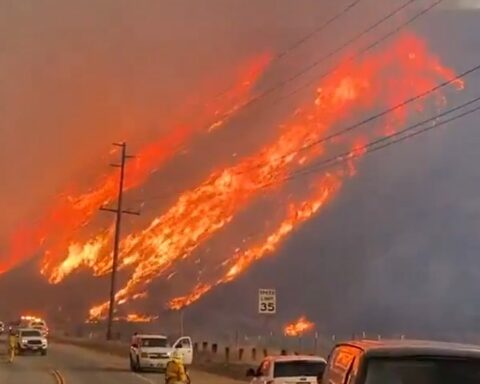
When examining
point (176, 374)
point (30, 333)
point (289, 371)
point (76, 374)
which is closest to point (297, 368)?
point (289, 371)

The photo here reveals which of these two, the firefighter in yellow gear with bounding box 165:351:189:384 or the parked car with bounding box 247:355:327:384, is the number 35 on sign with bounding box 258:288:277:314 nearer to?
the parked car with bounding box 247:355:327:384

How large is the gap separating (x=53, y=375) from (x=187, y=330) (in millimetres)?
70035

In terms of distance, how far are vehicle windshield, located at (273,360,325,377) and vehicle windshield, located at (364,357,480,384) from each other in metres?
13.3

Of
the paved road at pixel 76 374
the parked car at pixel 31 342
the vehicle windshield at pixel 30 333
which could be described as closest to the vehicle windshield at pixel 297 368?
the paved road at pixel 76 374

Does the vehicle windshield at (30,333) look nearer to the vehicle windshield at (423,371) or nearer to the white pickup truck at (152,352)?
the white pickup truck at (152,352)

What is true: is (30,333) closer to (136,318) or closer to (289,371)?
(289,371)

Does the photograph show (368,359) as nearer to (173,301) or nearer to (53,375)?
(53,375)

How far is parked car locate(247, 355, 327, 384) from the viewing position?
21500mm

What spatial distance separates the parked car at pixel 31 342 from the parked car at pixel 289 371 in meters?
38.4

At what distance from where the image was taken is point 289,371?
2188 centimetres

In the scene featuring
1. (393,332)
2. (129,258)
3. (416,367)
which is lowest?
(416,367)

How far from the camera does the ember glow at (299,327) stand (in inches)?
3845

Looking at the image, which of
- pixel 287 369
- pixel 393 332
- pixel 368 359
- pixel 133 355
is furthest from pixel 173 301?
pixel 368 359

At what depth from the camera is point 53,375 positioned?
121ft
